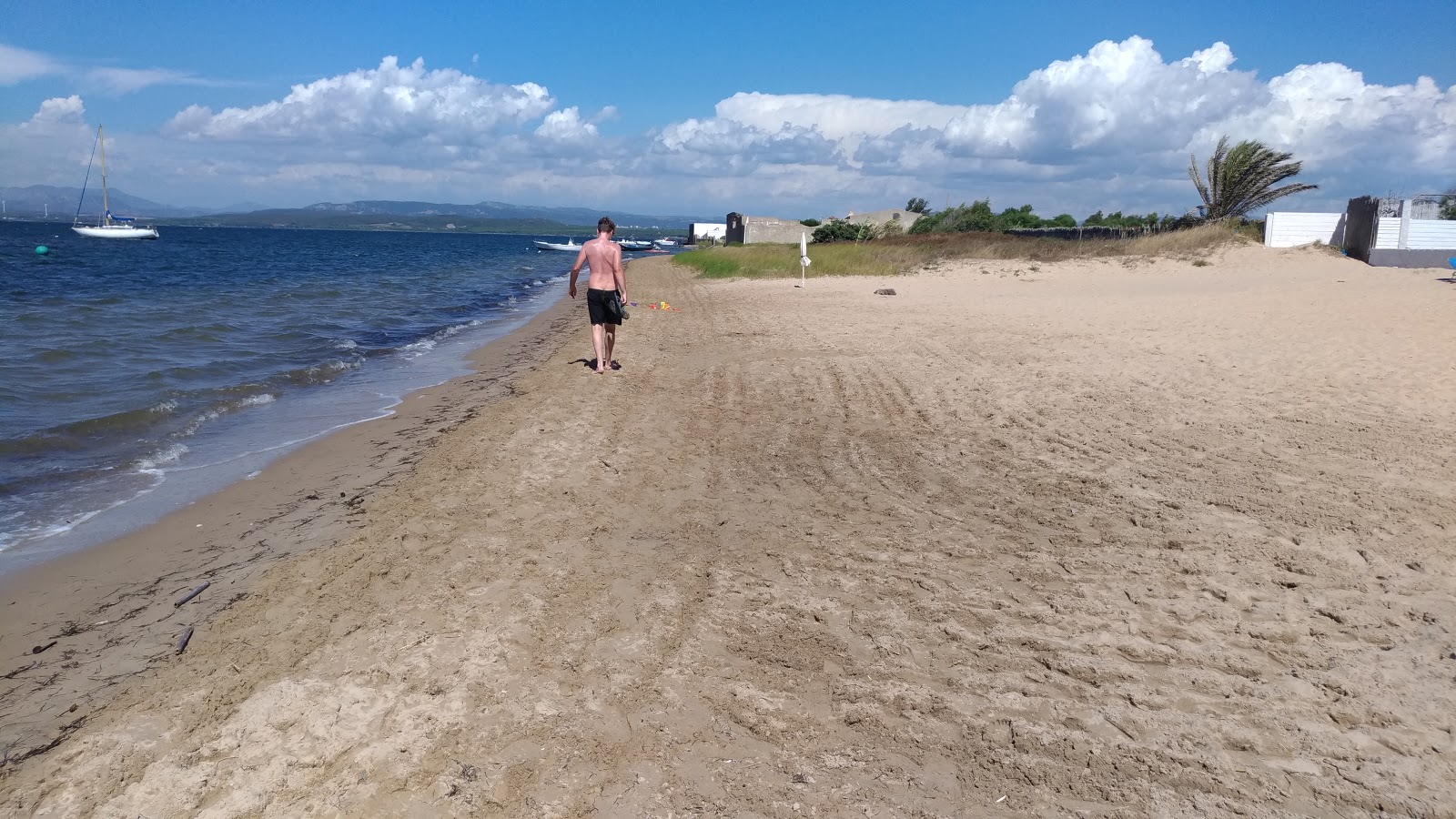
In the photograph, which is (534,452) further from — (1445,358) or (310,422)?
(1445,358)

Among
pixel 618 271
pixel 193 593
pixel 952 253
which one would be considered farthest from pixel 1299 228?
pixel 193 593

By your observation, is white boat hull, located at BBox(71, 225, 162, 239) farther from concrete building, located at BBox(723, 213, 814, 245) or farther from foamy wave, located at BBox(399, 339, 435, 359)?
foamy wave, located at BBox(399, 339, 435, 359)

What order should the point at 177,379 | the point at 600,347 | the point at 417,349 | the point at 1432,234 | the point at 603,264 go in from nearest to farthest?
the point at 603,264, the point at 600,347, the point at 177,379, the point at 417,349, the point at 1432,234

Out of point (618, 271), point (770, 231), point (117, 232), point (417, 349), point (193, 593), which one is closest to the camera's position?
point (193, 593)

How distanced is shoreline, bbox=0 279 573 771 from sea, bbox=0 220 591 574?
0.32 meters

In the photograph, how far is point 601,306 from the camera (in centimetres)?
1063

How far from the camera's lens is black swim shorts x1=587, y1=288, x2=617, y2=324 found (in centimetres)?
1051

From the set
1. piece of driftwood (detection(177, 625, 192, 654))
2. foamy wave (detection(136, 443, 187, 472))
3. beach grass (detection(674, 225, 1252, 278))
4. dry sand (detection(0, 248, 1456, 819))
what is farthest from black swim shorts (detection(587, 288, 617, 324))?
beach grass (detection(674, 225, 1252, 278))

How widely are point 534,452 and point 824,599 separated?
142 inches

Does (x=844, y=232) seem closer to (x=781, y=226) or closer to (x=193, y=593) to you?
(x=781, y=226)

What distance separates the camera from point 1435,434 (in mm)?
7234

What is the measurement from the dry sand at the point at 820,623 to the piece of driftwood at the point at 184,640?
43 mm

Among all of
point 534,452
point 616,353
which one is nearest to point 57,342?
point 616,353

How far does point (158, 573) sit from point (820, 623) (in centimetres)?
400
